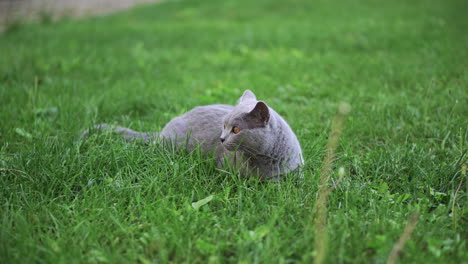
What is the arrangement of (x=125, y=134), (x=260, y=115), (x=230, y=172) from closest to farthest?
(x=260, y=115) → (x=230, y=172) → (x=125, y=134)

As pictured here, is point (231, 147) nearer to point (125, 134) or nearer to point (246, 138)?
point (246, 138)

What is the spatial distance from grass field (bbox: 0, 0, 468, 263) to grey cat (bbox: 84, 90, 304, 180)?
106 mm

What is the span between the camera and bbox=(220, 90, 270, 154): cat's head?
205 centimetres

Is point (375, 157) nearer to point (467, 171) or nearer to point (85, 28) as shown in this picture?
point (467, 171)

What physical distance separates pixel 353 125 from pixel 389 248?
60.4 inches

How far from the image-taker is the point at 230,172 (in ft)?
7.09

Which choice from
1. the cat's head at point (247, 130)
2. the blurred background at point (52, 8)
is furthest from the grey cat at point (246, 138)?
the blurred background at point (52, 8)

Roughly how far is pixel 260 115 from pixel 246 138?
160 mm

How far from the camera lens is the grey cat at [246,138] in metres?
2.07

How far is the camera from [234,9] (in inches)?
356

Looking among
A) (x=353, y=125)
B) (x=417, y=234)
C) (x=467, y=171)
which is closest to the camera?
(x=417, y=234)

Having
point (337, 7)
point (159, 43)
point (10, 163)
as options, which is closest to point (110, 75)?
point (159, 43)

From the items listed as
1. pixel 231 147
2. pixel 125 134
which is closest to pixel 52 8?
pixel 125 134

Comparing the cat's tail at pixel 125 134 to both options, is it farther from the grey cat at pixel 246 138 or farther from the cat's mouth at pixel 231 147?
the cat's mouth at pixel 231 147
